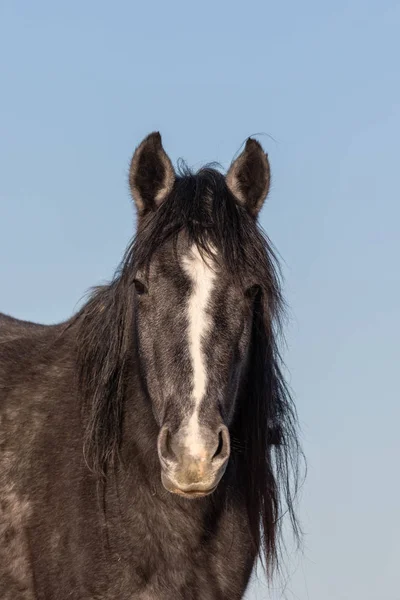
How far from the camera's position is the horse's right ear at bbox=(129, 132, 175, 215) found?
7234mm

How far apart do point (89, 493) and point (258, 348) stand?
137 cm

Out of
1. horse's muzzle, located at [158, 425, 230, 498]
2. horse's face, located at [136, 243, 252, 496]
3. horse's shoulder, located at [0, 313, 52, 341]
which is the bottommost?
horse's muzzle, located at [158, 425, 230, 498]

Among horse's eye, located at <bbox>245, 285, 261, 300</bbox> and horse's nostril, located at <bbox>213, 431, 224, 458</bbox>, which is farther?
horse's eye, located at <bbox>245, 285, 261, 300</bbox>

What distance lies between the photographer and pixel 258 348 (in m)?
7.16

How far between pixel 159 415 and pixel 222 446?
58cm

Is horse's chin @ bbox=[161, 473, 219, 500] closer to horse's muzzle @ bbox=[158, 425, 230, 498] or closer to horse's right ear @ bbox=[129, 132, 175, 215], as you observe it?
horse's muzzle @ bbox=[158, 425, 230, 498]

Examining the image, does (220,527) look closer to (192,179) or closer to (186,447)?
(186,447)

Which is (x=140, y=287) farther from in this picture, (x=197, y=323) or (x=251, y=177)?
(x=251, y=177)

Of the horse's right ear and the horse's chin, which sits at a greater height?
the horse's right ear

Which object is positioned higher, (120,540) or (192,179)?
(192,179)

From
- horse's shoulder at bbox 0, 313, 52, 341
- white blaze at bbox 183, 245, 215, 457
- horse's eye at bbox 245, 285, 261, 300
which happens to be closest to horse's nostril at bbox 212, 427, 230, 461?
white blaze at bbox 183, 245, 215, 457

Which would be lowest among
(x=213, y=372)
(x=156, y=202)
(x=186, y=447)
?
(x=186, y=447)

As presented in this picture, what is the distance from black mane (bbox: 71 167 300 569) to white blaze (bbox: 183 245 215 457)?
0.43ft

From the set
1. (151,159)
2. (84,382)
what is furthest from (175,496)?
(151,159)
